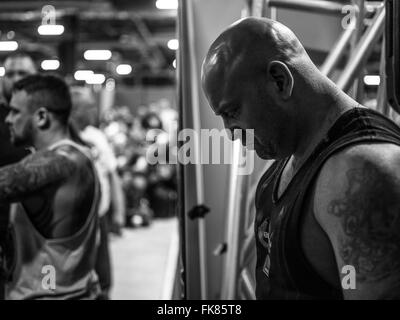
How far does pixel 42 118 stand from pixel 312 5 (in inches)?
46.2

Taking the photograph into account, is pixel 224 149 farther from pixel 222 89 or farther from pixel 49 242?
pixel 222 89

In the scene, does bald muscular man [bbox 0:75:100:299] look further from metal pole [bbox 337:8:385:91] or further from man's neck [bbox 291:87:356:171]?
man's neck [bbox 291:87:356:171]

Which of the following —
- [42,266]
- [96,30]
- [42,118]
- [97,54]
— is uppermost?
[97,54]

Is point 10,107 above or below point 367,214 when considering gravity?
above

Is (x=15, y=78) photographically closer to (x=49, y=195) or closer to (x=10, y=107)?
(x=10, y=107)

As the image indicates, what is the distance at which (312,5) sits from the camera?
2.06 m

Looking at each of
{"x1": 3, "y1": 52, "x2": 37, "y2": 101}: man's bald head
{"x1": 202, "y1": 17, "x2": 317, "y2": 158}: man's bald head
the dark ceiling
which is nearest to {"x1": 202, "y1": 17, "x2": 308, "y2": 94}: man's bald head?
{"x1": 202, "y1": 17, "x2": 317, "y2": 158}: man's bald head

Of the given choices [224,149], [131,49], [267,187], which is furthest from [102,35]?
[267,187]

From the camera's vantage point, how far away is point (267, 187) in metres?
1.31

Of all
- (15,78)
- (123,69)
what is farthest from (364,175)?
(123,69)

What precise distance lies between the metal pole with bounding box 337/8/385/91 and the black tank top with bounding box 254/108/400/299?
92cm

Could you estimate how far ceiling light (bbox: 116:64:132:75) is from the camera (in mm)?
18578
